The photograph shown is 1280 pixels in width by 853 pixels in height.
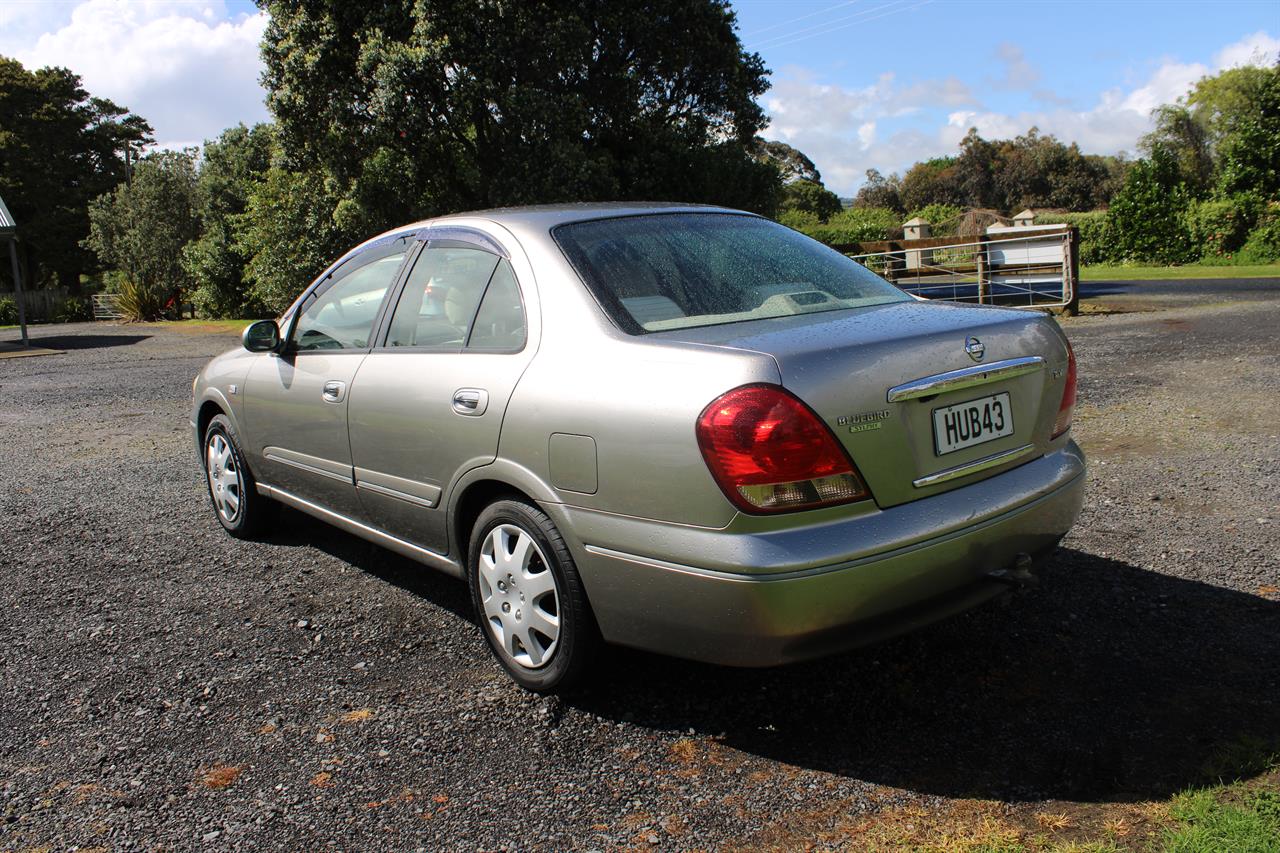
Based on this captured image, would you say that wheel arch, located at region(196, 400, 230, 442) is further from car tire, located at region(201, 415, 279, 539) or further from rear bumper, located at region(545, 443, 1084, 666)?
rear bumper, located at region(545, 443, 1084, 666)

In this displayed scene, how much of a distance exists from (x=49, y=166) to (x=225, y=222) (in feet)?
92.2

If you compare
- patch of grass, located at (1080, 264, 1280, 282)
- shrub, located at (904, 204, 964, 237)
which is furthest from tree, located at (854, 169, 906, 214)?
patch of grass, located at (1080, 264, 1280, 282)

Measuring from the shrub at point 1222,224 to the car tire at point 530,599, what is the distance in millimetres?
32939

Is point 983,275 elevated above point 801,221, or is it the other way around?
point 801,221

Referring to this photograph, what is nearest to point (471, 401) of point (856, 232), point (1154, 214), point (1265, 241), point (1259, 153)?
point (1265, 241)

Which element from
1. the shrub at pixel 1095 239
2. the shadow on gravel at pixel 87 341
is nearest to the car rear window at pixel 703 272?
the shadow on gravel at pixel 87 341

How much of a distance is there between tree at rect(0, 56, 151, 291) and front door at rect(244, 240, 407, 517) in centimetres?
5357

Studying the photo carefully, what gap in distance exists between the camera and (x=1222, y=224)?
30.5 meters

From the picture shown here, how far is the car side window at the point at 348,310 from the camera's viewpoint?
4.23m

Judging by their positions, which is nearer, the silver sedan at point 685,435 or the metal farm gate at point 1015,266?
the silver sedan at point 685,435

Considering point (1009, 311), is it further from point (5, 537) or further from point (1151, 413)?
point (5, 537)

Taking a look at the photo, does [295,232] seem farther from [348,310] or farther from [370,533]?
[370,533]

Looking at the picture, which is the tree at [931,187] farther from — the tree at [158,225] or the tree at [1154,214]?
the tree at [158,225]

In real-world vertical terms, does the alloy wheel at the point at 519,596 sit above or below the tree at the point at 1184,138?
below
